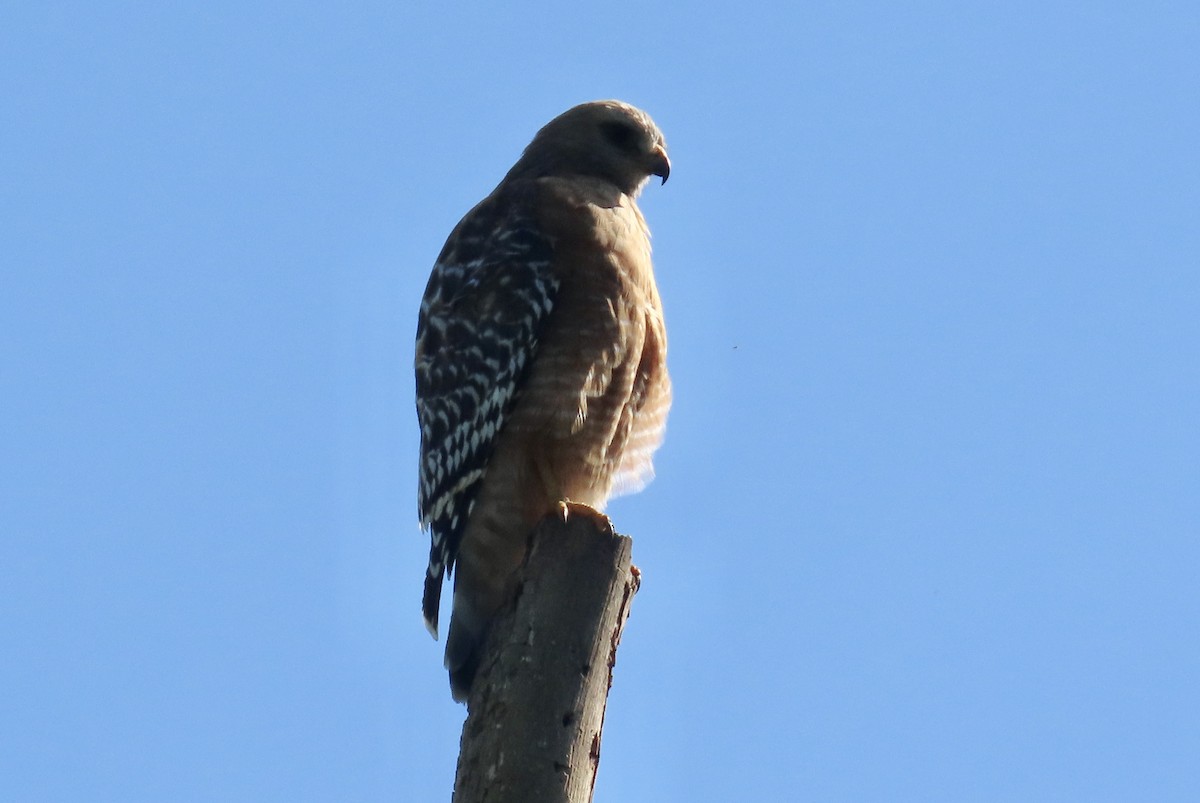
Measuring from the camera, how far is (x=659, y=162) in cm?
694

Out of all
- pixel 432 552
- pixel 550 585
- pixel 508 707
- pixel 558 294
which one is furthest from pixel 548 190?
pixel 508 707

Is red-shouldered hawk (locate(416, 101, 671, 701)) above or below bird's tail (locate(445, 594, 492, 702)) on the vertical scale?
above

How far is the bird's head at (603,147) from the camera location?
6.79 m

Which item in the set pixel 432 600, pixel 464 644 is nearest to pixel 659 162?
pixel 432 600

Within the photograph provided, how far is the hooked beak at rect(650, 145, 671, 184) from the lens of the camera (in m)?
6.93

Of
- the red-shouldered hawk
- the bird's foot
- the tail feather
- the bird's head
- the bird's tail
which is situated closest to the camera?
the bird's foot

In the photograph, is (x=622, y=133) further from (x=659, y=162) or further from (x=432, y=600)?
(x=432, y=600)

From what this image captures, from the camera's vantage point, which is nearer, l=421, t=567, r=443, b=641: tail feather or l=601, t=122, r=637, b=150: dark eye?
l=421, t=567, r=443, b=641: tail feather

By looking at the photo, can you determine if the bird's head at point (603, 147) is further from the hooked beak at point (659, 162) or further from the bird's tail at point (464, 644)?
the bird's tail at point (464, 644)

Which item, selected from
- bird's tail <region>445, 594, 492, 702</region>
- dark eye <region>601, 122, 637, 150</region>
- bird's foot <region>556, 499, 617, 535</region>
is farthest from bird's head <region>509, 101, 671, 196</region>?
bird's tail <region>445, 594, 492, 702</region>

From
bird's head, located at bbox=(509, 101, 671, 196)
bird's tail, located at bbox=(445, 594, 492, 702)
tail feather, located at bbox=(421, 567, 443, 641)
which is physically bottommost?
bird's tail, located at bbox=(445, 594, 492, 702)

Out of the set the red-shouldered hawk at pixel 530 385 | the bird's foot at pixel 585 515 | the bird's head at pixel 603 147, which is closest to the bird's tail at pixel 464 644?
the red-shouldered hawk at pixel 530 385

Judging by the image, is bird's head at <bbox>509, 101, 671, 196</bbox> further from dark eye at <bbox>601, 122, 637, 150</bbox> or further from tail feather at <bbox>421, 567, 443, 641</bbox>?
tail feather at <bbox>421, 567, 443, 641</bbox>

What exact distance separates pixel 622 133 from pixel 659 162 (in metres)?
0.23
